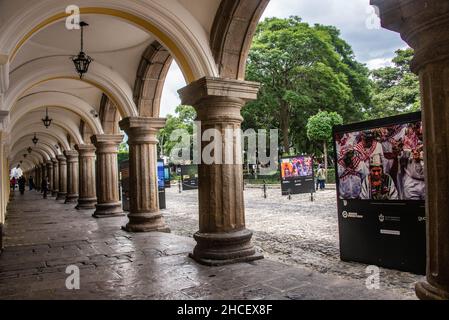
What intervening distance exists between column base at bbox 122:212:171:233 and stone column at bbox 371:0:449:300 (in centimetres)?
620

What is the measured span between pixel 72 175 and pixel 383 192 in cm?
1618

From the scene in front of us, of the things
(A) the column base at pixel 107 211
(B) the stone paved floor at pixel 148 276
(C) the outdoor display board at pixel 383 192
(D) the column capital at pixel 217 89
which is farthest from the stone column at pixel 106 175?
(C) the outdoor display board at pixel 383 192

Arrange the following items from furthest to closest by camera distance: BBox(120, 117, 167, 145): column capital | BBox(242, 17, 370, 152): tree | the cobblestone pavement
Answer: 1. BBox(242, 17, 370, 152): tree
2. BBox(120, 117, 167, 145): column capital
3. the cobblestone pavement

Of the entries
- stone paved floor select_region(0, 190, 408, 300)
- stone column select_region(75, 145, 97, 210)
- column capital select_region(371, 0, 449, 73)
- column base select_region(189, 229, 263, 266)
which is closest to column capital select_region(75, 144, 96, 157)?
stone column select_region(75, 145, 97, 210)

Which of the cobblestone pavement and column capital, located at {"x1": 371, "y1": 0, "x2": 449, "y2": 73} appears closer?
column capital, located at {"x1": 371, "y1": 0, "x2": 449, "y2": 73}

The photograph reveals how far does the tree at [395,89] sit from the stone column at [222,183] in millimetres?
19012

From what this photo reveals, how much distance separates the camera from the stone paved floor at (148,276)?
3.74 m

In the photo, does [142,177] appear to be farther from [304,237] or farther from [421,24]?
[421,24]

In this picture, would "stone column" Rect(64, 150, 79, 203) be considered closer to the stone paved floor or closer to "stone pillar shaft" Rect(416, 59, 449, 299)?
the stone paved floor

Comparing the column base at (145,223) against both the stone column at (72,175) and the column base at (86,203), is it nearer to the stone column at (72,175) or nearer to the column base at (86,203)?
the column base at (86,203)

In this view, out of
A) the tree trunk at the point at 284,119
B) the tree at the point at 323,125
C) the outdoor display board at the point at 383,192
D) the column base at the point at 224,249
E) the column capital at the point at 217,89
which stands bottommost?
the column base at the point at 224,249

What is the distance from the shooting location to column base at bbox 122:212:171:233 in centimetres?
801

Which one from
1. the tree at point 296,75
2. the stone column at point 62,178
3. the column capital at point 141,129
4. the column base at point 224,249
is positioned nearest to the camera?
the column base at point 224,249
